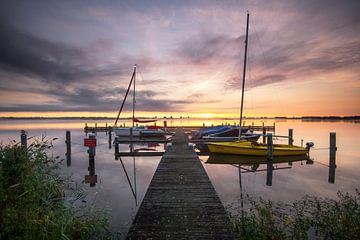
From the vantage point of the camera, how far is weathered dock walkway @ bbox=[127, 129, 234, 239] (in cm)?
410

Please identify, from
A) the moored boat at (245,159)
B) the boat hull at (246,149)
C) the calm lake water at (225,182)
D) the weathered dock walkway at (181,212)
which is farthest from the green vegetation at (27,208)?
the boat hull at (246,149)

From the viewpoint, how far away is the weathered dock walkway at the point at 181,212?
4.10 m

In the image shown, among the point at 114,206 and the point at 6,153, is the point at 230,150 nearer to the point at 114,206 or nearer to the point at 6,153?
the point at 114,206

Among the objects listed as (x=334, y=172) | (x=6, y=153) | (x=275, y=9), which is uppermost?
(x=275, y=9)

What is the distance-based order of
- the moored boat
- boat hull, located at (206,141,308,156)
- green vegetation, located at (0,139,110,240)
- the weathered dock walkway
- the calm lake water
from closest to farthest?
green vegetation, located at (0,139,110,240) → the weathered dock walkway → the calm lake water → the moored boat → boat hull, located at (206,141,308,156)

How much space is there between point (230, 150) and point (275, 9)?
11.7m

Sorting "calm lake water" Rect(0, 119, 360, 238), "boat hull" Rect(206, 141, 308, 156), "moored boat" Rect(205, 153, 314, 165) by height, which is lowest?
"calm lake water" Rect(0, 119, 360, 238)

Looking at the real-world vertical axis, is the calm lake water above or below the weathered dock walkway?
below

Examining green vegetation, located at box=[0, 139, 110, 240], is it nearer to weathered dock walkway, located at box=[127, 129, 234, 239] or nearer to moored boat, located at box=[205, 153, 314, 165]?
weathered dock walkway, located at box=[127, 129, 234, 239]

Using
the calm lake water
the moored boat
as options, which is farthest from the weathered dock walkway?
the moored boat

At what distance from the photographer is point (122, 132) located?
30.8 metres

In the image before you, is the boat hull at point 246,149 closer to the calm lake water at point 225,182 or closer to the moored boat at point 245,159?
the moored boat at point 245,159

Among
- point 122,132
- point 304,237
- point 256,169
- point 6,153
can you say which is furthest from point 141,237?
point 122,132

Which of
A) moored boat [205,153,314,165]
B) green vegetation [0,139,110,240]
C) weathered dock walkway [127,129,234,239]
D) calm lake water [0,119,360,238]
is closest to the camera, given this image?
green vegetation [0,139,110,240]
